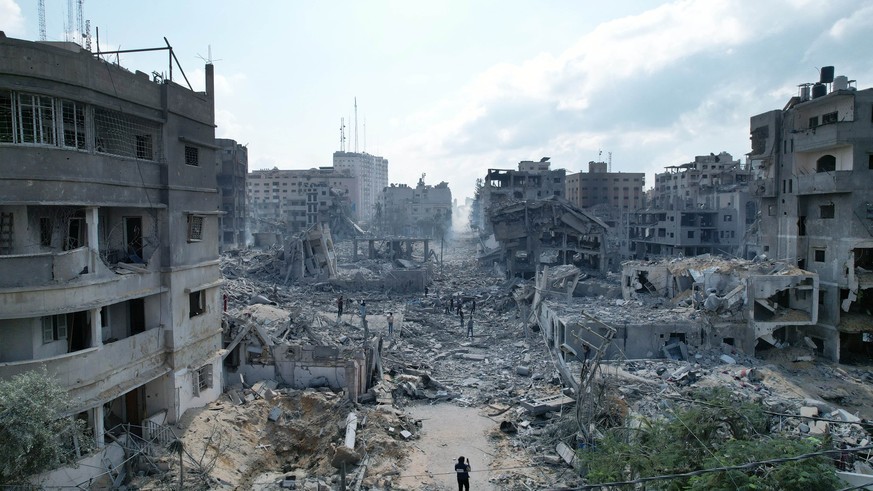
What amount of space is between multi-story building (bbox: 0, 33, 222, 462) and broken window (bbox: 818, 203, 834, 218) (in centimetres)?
2706

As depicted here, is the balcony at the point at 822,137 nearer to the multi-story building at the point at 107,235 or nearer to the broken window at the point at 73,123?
the multi-story building at the point at 107,235

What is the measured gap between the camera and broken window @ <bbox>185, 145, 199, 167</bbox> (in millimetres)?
15734

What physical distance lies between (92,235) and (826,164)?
3098 cm

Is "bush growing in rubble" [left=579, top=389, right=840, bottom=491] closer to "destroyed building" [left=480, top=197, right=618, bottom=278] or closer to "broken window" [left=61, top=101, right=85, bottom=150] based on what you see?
"broken window" [left=61, top=101, right=85, bottom=150]

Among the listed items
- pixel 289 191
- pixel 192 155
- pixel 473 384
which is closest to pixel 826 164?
pixel 473 384

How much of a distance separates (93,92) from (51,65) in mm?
1016

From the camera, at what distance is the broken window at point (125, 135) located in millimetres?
13141

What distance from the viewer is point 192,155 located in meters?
15.9

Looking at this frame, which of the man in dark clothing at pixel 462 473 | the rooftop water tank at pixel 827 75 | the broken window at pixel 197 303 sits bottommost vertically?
the man in dark clothing at pixel 462 473

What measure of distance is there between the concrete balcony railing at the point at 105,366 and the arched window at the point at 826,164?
97.3 feet

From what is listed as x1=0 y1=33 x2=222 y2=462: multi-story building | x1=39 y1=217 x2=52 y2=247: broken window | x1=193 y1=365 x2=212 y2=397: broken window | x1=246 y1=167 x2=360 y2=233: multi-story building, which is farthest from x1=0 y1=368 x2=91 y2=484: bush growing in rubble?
x1=246 y1=167 x2=360 y2=233: multi-story building

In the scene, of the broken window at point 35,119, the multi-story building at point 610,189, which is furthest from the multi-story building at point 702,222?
the broken window at point 35,119

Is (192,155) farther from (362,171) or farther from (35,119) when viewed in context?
(362,171)

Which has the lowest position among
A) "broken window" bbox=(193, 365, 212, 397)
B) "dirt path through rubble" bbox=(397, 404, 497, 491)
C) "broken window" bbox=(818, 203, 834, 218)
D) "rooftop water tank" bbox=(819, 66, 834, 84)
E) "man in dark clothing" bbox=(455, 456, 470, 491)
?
"dirt path through rubble" bbox=(397, 404, 497, 491)
